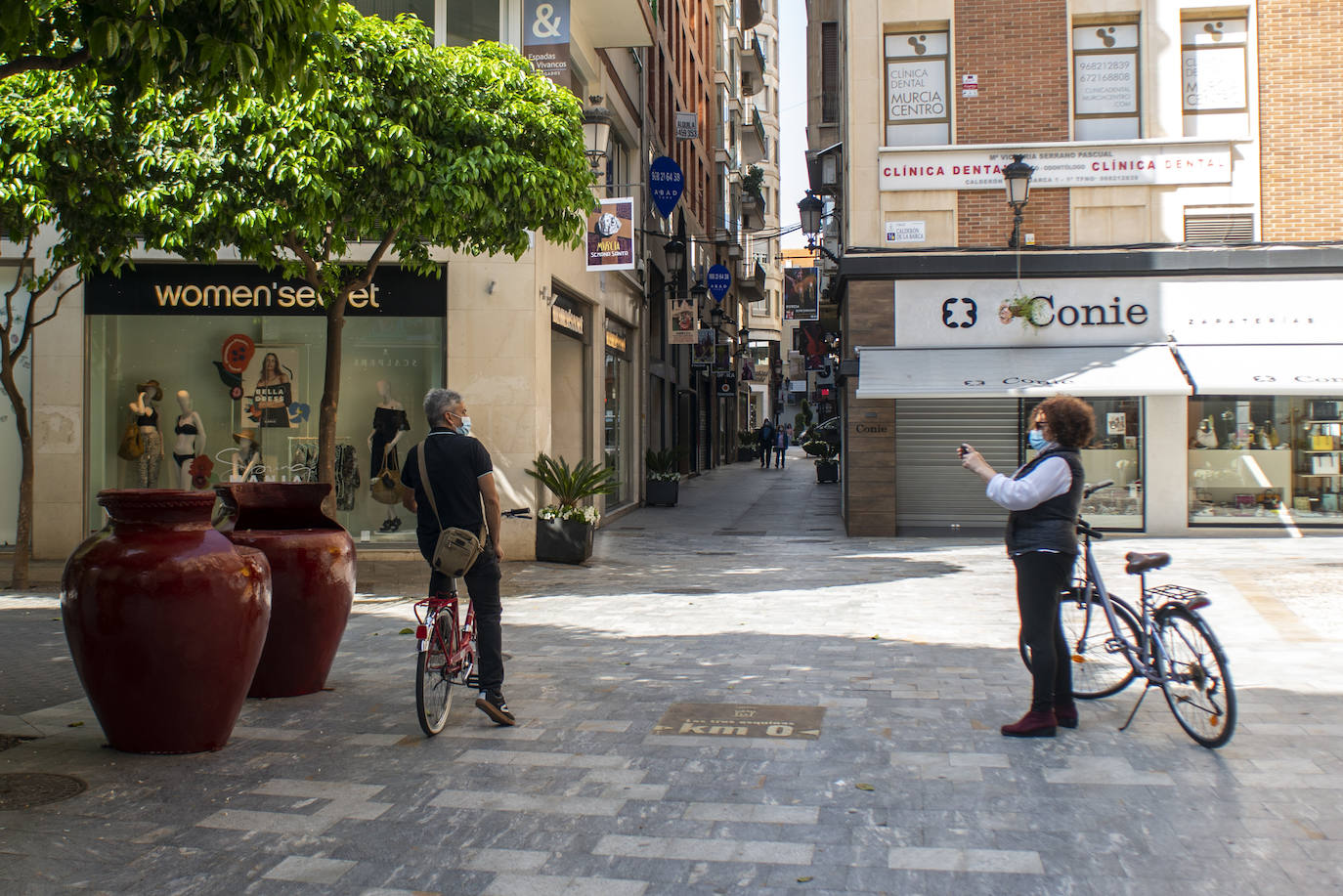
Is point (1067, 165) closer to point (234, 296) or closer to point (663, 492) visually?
point (663, 492)

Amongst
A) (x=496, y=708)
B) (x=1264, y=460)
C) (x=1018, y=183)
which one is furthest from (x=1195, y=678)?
(x=1264, y=460)

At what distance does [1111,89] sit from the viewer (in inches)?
685

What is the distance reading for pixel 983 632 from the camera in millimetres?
9188

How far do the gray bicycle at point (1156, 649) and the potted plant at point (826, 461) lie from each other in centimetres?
2458

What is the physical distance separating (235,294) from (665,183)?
944 centimetres

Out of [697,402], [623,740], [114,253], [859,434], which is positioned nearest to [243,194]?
[114,253]

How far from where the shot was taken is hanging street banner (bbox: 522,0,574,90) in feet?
48.5

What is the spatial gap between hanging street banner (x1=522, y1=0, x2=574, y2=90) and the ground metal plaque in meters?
10.3

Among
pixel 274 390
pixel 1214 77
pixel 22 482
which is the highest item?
pixel 1214 77

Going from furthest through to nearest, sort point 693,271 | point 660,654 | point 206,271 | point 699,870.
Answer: point 693,271 < point 206,271 < point 660,654 < point 699,870

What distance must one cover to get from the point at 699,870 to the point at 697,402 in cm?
3482

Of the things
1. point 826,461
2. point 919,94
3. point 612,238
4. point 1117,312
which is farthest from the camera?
point 826,461

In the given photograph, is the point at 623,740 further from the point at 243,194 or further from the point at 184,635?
the point at 243,194

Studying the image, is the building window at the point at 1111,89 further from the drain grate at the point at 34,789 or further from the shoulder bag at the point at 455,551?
Result: the drain grate at the point at 34,789
